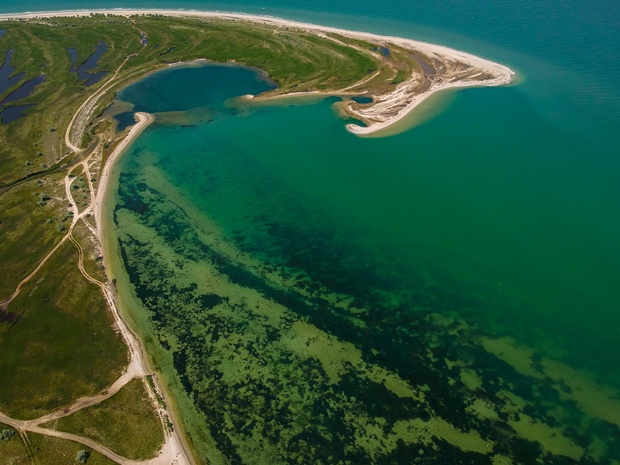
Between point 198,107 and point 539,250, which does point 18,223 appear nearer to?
point 198,107

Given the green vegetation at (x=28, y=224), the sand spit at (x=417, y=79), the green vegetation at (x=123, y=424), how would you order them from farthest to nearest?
the sand spit at (x=417, y=79) → the green vegetation at (x=28, y=224) → the green vegetation at (x=123, y=424)

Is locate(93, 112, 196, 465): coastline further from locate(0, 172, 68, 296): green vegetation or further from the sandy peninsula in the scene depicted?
locate(0, 172, 68, 296): green vegetation

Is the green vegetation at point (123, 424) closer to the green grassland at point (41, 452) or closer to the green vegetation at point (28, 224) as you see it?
the green grassland at point (41, 452)

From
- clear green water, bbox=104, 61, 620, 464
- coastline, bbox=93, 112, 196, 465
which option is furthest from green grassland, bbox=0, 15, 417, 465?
clear green water, bbox=104, 61, 620, 464

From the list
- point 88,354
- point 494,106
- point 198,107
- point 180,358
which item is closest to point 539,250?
point 494,106

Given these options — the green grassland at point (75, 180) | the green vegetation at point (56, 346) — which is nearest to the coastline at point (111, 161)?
the green grassland at point (75, 180)

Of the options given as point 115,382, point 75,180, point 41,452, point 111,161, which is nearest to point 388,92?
point 111,161
